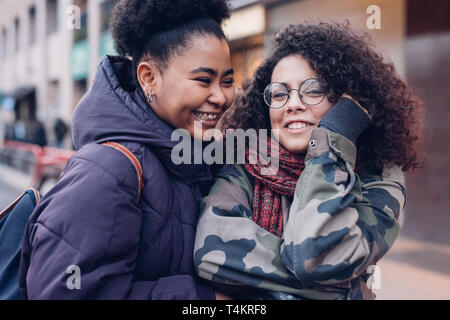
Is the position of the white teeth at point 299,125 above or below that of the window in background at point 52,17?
below

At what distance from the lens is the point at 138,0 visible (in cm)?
177

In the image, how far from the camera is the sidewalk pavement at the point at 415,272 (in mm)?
4273

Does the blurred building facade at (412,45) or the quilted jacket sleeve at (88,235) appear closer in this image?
the quilted jacket sleeve at (88,235)

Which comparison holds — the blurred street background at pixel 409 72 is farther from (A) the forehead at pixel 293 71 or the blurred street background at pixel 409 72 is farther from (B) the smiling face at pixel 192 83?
(B) the smiling face at pixel 192 83

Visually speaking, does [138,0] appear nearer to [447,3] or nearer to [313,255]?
[313,255]

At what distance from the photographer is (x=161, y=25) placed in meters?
1.75

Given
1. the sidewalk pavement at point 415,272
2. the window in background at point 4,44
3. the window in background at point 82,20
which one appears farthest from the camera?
the window in background at point 4,44

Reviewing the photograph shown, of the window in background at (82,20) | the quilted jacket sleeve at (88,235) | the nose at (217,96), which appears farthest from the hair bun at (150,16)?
the window in background at (82,20)

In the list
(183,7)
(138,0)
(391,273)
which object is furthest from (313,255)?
(391,273)

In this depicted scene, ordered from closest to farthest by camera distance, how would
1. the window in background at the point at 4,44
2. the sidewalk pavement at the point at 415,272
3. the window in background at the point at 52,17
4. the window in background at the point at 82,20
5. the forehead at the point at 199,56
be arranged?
the forehead at the point at 199,56
the sidewalk pavement at the point at 415,272
the window in background at the point at 82,20
the window in background at the point at 52,17
the window in background at the point at 4,44

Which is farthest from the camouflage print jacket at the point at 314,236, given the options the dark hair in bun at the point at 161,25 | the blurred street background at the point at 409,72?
the blurred street background at the point at 409,72

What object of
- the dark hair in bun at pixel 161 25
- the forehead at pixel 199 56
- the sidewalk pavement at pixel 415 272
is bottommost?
the sidewalk pavement at pixel 415 272

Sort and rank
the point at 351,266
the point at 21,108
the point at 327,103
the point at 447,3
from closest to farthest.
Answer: the point at 351,266, the point at 327,103, the point at 447,3, the point at 21,108

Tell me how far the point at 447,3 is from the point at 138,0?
541 centimetres
